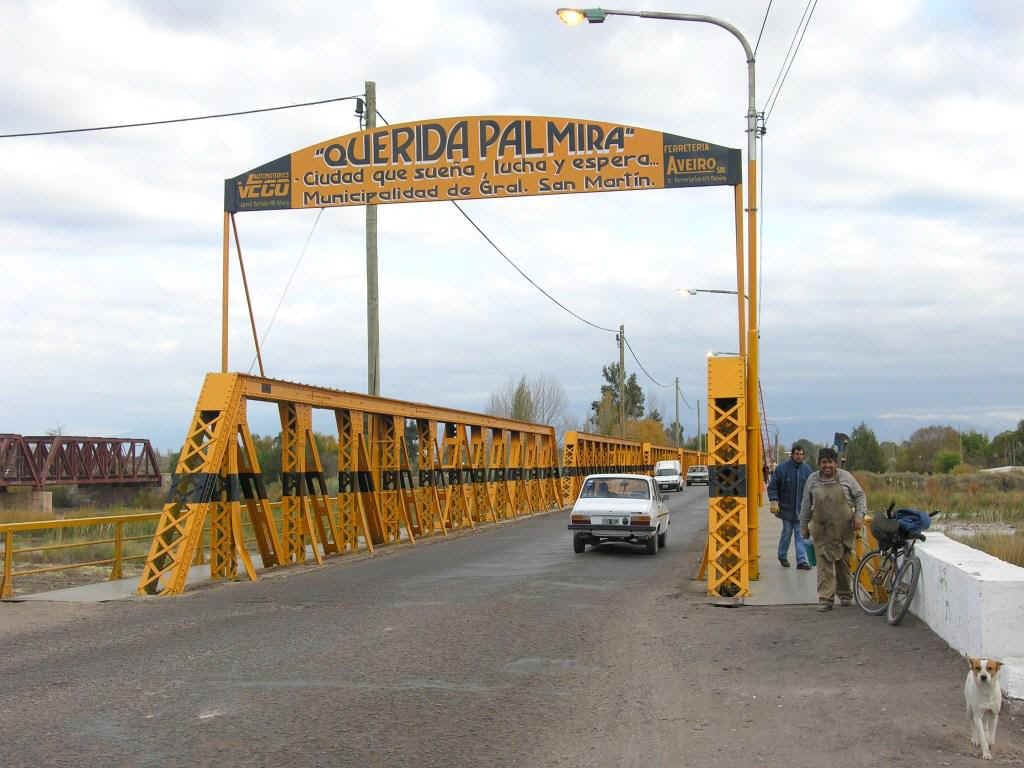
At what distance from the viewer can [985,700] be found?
607 cm

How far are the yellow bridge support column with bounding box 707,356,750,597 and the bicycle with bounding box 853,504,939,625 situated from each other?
239cm

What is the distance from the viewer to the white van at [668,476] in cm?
6241

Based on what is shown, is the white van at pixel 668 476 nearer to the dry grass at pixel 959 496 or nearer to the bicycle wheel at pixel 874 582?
the dry grass at pixel 959 496

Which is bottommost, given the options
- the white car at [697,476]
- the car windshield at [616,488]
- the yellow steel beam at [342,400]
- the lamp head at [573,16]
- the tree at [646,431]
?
the white car at [697,476]

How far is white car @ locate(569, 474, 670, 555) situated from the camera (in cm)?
2014

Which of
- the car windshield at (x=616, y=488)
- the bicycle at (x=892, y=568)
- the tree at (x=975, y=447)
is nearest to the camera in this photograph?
the bicycle at (x=892, y=568)

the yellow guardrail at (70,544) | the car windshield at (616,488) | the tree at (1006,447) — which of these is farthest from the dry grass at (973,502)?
the tree at (1006,447)

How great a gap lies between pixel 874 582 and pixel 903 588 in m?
1.12

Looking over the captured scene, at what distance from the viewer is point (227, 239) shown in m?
20.6

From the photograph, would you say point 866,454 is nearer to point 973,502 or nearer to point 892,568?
point 973,502

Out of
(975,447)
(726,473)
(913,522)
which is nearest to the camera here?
(913,522)

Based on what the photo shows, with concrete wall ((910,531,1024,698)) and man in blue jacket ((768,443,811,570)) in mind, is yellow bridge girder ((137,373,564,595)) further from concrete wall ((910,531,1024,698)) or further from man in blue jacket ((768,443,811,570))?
concrete wall ((910,531,1024,698))

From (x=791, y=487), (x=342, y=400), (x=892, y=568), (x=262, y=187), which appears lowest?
(x=892, y=568)

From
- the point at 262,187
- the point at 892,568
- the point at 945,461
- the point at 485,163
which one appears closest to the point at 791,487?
the point at 892,568
